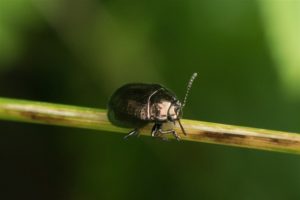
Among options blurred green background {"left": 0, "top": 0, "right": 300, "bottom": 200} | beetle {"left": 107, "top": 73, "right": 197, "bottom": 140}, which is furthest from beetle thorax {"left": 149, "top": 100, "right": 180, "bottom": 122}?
blurred green background {"left": 0, "top": 0, "right": 300, "bottom": 200}

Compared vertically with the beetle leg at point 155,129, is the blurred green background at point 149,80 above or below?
below

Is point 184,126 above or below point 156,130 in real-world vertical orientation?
above

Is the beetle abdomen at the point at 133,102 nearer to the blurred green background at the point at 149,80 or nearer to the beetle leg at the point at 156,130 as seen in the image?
the beetle leg at the point at 156,130

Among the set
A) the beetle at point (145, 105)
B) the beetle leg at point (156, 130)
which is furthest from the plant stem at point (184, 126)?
the beetle at point (145, 105)

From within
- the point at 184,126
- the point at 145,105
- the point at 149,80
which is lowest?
the point at 149,80

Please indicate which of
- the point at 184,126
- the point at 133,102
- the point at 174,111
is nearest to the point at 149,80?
the point at 133,102

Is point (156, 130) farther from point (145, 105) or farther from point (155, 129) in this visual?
point (145, 105)
